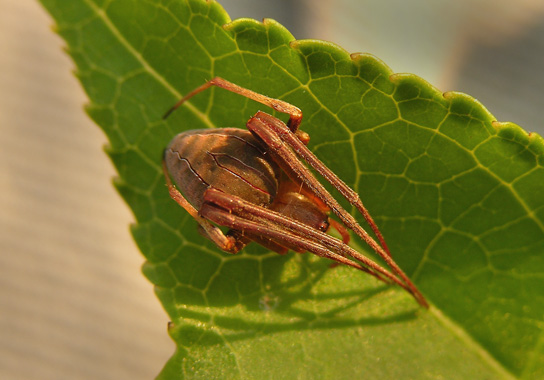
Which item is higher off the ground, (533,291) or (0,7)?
(533,291)

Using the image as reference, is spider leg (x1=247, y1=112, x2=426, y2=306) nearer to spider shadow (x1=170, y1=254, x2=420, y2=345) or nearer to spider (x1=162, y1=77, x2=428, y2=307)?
spider (x1=162, y1=77, x2=428, y2=307)

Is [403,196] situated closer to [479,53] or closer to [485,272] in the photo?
[485,272]

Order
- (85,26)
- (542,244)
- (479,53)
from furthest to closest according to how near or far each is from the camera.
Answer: (479,53)
(85,26)
(542,244)

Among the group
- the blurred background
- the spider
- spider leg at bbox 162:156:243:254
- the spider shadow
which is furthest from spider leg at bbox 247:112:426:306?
the blurred background

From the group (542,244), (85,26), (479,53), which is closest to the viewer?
(542,244)

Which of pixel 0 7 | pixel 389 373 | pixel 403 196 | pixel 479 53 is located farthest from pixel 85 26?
pixel 479 53

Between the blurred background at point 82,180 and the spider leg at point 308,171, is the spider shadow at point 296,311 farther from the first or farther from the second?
the blurred background at point 82,180
